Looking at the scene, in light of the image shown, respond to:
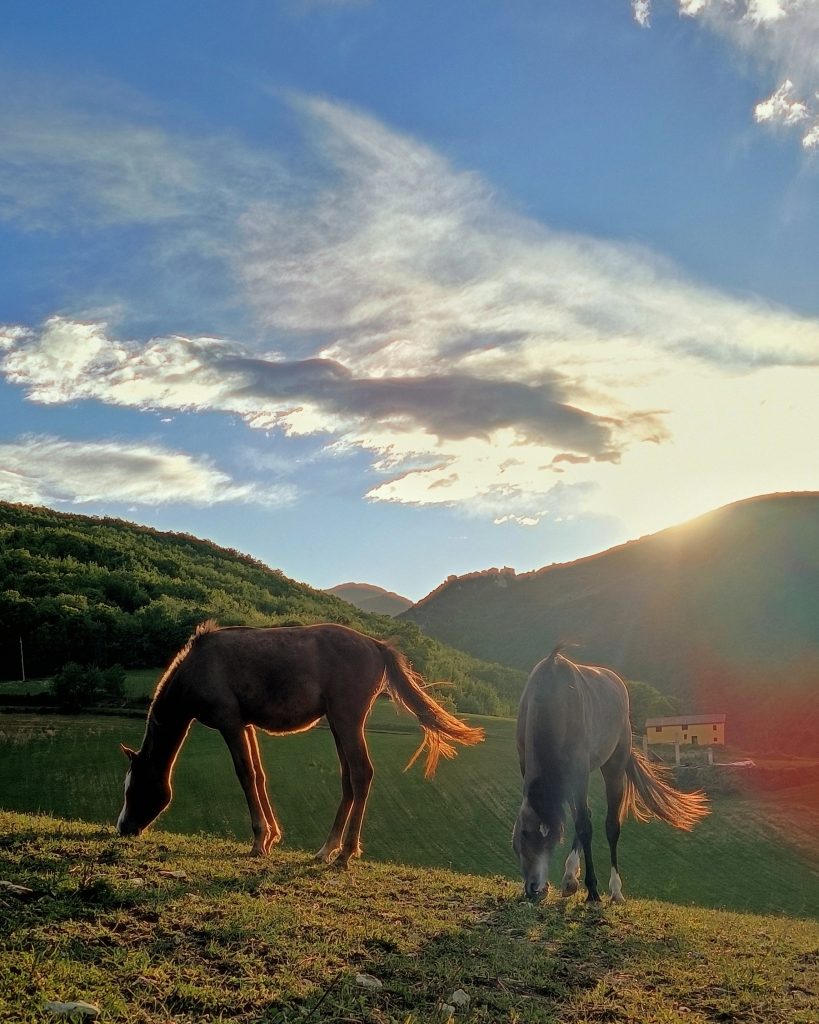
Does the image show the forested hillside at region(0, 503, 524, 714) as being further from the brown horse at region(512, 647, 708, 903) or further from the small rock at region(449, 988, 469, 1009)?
the small rock at region(449, 988, 469, 1009)

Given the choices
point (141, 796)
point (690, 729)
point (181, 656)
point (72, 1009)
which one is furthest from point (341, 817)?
point (690, 729)

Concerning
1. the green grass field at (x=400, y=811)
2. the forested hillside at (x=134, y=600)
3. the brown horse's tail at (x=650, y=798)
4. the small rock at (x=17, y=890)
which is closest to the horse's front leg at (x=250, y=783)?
the small rock at (x=17, y=890)

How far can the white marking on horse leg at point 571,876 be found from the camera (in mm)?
12375

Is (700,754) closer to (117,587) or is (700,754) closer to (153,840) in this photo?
(117,587)

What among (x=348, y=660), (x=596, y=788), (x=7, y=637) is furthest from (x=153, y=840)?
(x=7, y=637)

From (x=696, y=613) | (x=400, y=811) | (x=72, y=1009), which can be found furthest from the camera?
(x=696, y=613)

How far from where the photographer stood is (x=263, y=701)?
12.4 m

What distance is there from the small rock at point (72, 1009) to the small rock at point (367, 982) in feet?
6.62

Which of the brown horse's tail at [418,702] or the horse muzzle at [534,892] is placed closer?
the horse muzzle at [534,892]

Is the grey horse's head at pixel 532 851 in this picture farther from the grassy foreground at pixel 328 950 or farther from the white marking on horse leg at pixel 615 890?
the white marking on horse leg at pixel 615 890

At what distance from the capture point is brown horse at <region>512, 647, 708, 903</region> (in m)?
11.5

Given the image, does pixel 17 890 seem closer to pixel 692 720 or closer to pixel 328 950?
pixel 328 950

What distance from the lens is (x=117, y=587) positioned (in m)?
77.6

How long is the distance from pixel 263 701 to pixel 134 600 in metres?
68.1
